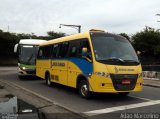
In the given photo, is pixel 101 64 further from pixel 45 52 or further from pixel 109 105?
pixel 45 52

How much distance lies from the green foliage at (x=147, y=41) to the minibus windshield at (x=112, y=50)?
3707 cm

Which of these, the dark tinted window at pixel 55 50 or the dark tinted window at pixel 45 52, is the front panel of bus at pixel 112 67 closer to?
the dark tinted window at pixel 55 50

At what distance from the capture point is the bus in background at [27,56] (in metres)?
23.5

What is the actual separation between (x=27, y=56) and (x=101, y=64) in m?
12.2

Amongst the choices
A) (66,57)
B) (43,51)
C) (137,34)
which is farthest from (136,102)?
(137,34)

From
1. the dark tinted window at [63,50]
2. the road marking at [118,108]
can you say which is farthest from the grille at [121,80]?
the dark tinted window at [63,50]

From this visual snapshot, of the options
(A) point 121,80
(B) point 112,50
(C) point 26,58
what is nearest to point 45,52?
(C) point 26,58

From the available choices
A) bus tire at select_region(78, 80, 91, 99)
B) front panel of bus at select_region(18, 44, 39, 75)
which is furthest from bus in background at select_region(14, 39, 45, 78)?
bus tire at select_region(78, 80, 91, 99)

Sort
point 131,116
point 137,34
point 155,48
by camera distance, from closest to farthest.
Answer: point 131,116
point 155,48
point 137,34

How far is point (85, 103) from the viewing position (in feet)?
40.7

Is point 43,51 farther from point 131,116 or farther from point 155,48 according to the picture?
point 155,48

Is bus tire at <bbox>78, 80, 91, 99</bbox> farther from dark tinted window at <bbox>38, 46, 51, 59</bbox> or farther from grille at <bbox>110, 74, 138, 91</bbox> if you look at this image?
dark tinted window at <bbox>38, 46, 51, 59</bbox>

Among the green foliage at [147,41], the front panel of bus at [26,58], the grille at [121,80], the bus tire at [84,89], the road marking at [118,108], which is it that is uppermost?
the green foliage at [147,41]

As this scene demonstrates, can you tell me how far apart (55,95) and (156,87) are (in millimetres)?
7444
